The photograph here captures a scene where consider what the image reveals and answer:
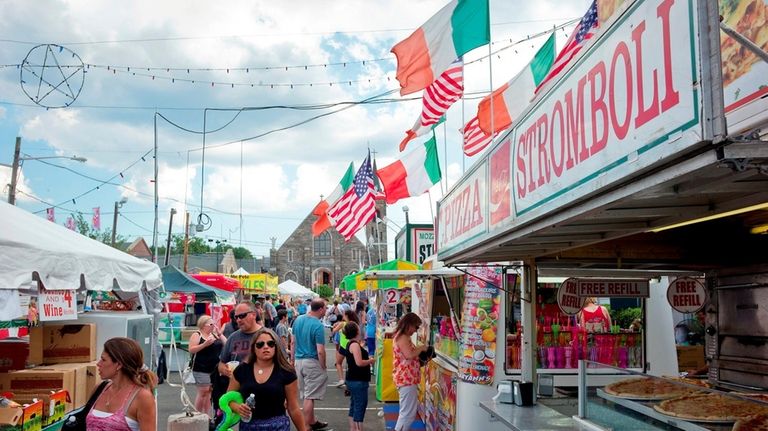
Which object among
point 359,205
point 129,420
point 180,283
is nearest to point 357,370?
point 129,420

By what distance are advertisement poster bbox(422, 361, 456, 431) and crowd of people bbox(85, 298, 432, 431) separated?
14.1 inches

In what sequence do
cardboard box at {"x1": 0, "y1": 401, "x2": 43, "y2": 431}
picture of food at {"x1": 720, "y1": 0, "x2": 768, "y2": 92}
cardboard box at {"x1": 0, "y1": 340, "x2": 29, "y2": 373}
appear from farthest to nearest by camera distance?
cardboard box at {"x1": 0, "y1": 340, "x2": 29, "y2": 373} < cardboard box at {"x1": 0, "y1": 401, "x2": 43, "y2": 431} < picture of food at {"x1": 720, "y1": 0, "x2": 768, "y2": 92}

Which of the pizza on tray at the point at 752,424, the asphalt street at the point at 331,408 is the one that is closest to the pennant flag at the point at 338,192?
the asphalt street at the point at 331,408

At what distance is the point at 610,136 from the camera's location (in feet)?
7.84

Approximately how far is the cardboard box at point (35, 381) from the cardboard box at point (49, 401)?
8 cm

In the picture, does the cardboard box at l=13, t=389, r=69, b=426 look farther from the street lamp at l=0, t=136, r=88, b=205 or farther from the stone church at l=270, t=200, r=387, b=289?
the stone church at l=270, t=200, r=387, b=289

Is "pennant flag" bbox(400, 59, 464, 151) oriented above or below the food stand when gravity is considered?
above

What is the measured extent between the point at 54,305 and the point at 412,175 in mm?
8631

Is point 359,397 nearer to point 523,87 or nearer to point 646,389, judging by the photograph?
point 646,389

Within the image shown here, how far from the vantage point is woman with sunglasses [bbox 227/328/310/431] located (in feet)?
15.9

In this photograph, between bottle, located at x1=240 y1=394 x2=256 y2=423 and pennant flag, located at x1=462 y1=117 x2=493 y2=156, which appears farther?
pennant flag, located at x1=462 y1=117 x2=493 y2=156

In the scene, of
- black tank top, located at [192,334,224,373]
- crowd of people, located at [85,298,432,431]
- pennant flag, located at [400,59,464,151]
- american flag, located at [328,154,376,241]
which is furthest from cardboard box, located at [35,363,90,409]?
american flag, located at [328,154,376,241]

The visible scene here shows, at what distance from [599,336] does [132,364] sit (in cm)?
519

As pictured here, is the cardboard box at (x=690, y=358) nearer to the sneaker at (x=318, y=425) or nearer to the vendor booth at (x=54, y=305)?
the sneaker at (x=318, y=425)
